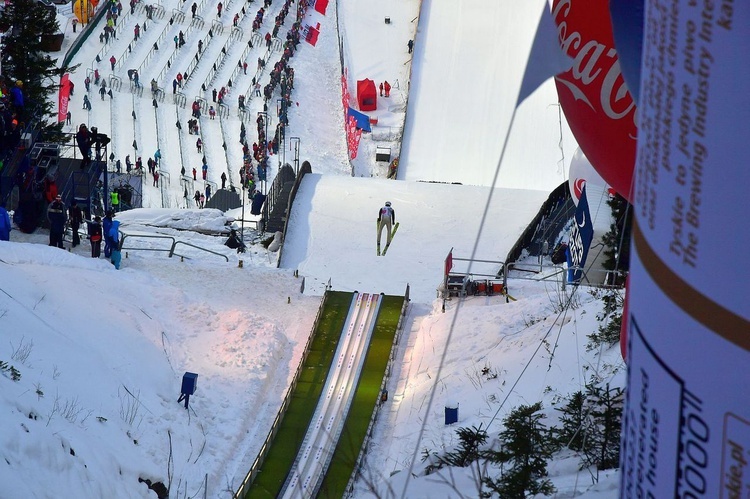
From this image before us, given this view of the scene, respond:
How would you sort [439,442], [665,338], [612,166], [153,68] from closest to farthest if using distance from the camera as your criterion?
[665,338] → [612,166] → [439,442] → [153,68]

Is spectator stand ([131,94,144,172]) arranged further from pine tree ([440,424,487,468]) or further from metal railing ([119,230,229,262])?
pine tree ([440,424,487,468])

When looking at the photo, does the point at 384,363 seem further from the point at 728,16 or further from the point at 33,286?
the point at 728,16

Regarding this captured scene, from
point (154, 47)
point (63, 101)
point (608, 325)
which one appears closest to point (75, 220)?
point (608, 325)

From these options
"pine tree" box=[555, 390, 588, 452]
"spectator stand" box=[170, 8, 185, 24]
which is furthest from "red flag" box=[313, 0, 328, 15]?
"pine tree" box=[555, 390, 588, 452]

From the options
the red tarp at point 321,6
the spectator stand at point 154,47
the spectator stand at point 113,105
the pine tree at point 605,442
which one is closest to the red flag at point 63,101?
the spectator stand at point 113,105

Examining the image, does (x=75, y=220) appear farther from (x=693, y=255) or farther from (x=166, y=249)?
(x=693, y=255)

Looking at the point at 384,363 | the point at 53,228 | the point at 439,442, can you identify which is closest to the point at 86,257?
the point at 53,228
